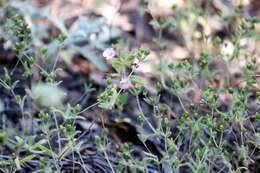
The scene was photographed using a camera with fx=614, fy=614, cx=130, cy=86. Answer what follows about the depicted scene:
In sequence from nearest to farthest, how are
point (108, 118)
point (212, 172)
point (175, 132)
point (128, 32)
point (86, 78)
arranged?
point (212, 172) → point (175, 132) → point (108, 118) → point (86, 78) → point (128, 32)

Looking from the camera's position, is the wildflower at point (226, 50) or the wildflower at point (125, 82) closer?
the wildflower at point (125, 82)

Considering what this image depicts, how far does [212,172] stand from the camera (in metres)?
A: 2.00

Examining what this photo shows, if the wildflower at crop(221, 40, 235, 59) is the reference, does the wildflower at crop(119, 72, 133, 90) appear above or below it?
above

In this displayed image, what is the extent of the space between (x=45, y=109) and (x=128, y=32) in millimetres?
936

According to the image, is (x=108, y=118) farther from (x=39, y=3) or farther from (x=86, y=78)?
(x=39, y=3)

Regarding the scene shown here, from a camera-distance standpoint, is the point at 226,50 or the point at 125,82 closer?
the point at 125,82

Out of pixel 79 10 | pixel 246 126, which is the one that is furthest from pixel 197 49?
pixel 246 126

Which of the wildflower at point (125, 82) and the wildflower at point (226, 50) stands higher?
the wildflower at point (125, 82)

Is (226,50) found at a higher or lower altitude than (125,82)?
lower

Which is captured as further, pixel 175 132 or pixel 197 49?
pixel 197 49

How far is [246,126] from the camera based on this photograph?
6.69 feet

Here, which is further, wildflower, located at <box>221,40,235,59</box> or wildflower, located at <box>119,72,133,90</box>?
wildflower, located at <box>221,40,235,59</box>

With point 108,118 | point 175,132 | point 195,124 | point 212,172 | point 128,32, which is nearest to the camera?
point 195,124

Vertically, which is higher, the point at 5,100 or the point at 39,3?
the point at 39,3
